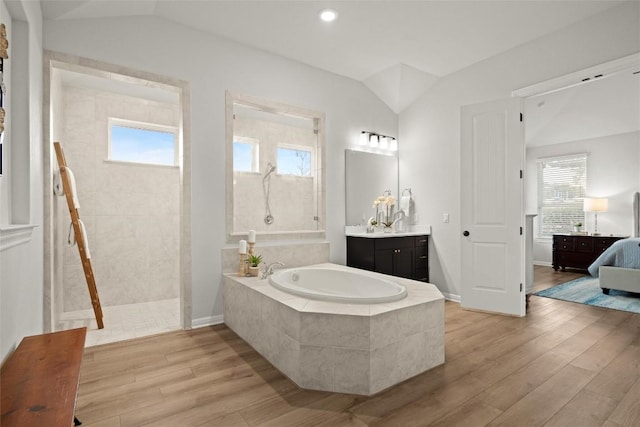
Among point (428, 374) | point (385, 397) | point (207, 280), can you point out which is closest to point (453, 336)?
point (428, 374)

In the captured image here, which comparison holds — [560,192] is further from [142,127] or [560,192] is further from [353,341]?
[142,127]

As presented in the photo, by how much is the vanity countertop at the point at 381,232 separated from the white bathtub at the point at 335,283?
0.76 metres

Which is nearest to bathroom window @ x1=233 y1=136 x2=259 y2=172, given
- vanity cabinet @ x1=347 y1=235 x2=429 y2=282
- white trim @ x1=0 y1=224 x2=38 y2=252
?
vanity cabinet @ x1=347 y1=235 x2=429 y2=282

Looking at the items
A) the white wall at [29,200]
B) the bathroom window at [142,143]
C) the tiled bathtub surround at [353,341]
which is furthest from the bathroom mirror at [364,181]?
the white wall at [29,200]

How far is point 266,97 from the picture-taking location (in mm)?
3678

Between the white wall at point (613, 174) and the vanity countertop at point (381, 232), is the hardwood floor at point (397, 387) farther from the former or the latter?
the white wall at point (613, 174)

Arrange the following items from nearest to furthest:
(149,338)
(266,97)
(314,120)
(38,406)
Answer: (38,406), (149,338), (266,97), (314,120)

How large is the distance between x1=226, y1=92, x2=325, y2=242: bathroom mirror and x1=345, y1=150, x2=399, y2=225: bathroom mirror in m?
0.41

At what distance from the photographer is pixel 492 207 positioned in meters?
3.69

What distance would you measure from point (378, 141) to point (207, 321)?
9.90 ft

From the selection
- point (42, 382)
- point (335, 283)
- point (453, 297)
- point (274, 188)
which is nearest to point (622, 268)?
point (453, 297)

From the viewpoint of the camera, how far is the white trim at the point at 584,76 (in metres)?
2.87

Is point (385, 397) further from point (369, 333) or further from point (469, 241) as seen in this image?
point (469, 241)

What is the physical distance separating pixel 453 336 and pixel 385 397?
49.8 inches
